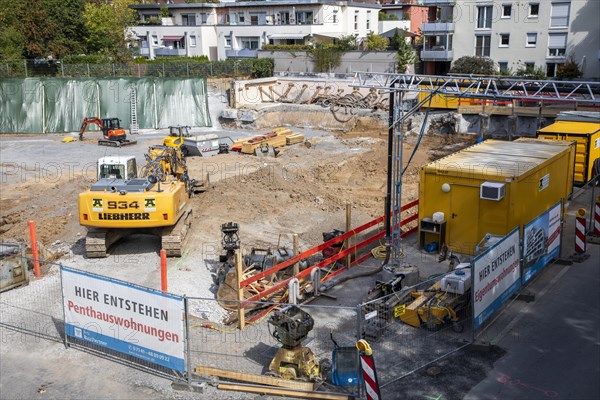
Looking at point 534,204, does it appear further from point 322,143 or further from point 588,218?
point 322,143

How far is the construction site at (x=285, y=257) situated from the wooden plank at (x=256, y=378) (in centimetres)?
2

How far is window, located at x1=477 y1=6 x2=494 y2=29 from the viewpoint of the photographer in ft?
166

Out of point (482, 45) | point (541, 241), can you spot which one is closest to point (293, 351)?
point (541, 241)

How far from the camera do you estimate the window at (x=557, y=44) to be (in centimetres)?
4775

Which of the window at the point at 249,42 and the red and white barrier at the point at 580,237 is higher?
the window at the point at 249,42

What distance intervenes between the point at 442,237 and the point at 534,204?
2.49 metres

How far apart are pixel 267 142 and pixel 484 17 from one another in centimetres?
2636

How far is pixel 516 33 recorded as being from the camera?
163 feet

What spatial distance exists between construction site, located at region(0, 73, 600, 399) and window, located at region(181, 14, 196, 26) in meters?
41.4

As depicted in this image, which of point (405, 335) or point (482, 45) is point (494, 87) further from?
point (482, 45)

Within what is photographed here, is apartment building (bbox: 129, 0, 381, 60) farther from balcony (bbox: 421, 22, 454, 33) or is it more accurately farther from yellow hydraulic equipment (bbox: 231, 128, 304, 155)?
yellow hydraulic equipment (bbox: 231, 128, 304, 155)

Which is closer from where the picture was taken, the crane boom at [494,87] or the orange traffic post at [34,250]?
the crane boom at [494,87]

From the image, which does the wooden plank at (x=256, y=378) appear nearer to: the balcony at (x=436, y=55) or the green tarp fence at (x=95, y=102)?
the green tarp fence at (x=95, y=102)

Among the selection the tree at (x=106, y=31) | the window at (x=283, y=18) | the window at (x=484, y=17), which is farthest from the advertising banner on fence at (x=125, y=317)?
the window at (x=283, y=18)
